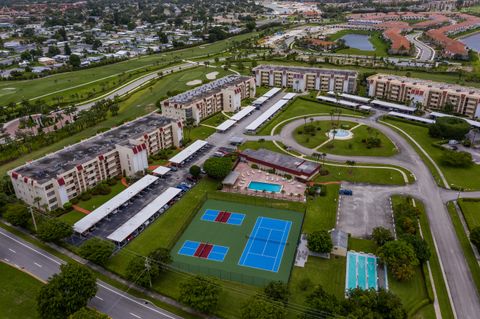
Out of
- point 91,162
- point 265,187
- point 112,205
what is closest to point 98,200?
point 112,205

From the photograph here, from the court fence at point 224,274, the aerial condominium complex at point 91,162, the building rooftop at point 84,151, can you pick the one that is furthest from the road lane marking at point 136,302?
the building rooftop at point 84,151

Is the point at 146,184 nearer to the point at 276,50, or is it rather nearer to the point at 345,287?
the point at 345,287

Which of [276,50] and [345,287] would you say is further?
[276,50]

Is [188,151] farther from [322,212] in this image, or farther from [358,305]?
[358,305]

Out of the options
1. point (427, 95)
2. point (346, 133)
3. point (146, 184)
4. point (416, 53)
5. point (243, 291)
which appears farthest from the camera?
point (416, 53)

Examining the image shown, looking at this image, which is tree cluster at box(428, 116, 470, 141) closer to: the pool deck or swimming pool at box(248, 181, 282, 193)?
the pool deck

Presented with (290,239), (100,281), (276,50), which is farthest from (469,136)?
(276,50)

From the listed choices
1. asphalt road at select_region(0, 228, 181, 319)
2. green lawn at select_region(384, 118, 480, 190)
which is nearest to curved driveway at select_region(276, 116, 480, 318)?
green lawn at select_region(384, 118, 480, 190)
